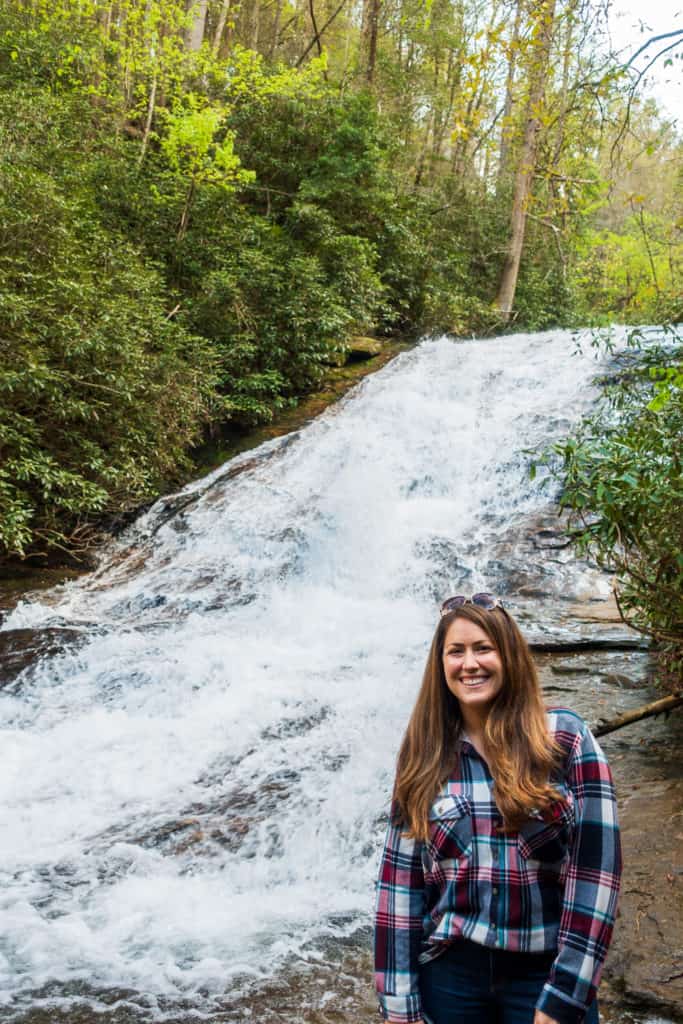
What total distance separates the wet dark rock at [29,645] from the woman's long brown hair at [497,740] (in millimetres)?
5441

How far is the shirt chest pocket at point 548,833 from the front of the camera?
1715 millimetres

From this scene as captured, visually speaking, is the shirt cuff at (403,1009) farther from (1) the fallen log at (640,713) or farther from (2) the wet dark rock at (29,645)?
(2) the wet dark rock at (29,645)

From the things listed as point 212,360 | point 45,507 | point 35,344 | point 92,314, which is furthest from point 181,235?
point 45,507

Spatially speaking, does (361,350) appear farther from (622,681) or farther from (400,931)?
(400,931)

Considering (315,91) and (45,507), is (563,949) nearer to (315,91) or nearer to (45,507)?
(45,507)

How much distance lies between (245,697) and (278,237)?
35.7ft

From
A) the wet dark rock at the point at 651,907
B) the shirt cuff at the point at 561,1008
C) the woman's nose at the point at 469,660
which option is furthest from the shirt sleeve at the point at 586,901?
the wet dark rock at the point at 651,907

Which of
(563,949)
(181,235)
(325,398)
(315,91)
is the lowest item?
(563,949)

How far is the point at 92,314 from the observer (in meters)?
9.93

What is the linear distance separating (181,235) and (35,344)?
17.2ft

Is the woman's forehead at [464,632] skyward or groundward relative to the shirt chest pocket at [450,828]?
skyward

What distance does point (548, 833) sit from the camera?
1.72 meters

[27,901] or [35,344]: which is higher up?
[35,344]

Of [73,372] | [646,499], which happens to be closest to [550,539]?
[646,499]
